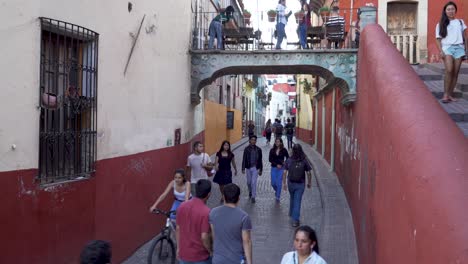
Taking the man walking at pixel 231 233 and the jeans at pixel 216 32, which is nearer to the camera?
the man walking at pixel 231 233

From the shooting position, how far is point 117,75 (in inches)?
321

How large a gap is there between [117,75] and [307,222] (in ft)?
16.6

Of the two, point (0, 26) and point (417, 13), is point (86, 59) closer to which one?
point (0, 26)

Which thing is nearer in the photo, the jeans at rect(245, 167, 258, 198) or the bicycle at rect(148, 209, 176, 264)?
the bicycle at rect(148, 209, 176, 264)

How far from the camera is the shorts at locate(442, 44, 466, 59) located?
7.27 m

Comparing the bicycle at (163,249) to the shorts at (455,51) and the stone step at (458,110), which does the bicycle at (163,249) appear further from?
the shorts at (455,51)

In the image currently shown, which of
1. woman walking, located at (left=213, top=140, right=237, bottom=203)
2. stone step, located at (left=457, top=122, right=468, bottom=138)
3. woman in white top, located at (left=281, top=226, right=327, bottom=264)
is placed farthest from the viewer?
woman walking, located at (left=213, top=140, right=237, bottom=203)

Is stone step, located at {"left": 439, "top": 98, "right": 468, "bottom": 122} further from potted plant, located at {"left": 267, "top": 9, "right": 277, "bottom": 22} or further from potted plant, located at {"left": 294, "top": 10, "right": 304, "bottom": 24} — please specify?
potted plant, located at {"left": 267, "top": 9, "right": 277, "bottom": 22}

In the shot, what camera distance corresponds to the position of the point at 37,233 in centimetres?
588

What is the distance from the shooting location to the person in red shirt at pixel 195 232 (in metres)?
5.24

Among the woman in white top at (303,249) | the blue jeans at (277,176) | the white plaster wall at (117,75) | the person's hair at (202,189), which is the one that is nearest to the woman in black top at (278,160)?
the blue jeans at (277,176)

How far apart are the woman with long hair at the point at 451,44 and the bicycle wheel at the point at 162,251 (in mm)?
4236

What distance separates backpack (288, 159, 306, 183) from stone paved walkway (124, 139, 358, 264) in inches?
37.5

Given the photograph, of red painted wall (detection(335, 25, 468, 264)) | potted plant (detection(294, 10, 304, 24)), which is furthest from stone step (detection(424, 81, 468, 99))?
potted plant (detection(294, 10, 304, 24))
